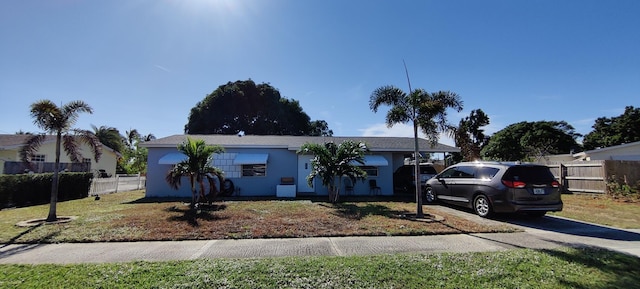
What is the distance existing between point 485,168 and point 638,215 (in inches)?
210

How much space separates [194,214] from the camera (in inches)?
377

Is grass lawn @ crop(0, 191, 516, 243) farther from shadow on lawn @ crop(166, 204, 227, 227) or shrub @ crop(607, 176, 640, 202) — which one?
shrub @ crop(607, 176, 640, 202)

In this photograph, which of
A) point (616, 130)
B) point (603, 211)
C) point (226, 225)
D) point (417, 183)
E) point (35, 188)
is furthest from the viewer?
point (616, 130)

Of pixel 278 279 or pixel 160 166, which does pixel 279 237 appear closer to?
pixel 278 279

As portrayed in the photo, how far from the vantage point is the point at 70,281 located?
13.2 ft

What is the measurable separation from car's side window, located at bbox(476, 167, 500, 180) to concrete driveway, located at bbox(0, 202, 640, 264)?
234cm

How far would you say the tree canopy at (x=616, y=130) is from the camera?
38531mm

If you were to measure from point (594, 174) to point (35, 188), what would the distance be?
27164 millimetres

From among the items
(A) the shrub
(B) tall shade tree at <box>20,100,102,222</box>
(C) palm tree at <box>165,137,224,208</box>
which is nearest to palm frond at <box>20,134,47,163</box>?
(B) tall shade tree at <box>20,100,102,222</box>

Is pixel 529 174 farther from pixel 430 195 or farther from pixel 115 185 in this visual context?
pixel 115 185

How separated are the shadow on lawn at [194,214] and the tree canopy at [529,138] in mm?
39635

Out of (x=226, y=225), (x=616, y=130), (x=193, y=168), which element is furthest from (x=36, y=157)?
(x=616, y=130)

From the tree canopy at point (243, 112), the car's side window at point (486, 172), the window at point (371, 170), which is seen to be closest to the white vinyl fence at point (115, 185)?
the tree canopy at point (243, 112)

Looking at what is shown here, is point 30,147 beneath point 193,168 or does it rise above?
above
